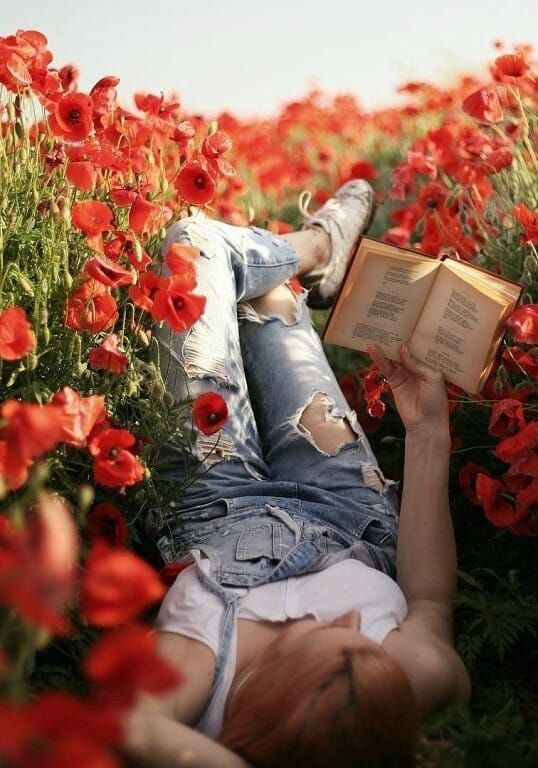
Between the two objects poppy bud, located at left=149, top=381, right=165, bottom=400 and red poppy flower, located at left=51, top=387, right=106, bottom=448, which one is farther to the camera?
poppy bud, located at left=149, top=381, right=165, bottom=400

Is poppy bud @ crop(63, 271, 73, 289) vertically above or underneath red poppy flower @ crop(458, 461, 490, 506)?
above

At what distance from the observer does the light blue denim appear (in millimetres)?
2039

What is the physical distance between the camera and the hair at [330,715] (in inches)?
56.2

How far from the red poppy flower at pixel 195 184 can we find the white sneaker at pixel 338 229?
587 mm

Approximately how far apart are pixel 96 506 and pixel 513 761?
35.8 inches

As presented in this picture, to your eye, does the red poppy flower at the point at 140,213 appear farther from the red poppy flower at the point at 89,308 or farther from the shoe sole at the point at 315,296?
the shoe sole at the point at 315,296

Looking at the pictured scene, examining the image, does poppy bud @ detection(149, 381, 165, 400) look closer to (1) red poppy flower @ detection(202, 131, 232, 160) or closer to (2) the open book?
(2) the open book

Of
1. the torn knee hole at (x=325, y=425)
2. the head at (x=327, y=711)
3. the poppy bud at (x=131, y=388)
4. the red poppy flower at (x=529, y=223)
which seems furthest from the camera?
the torn knee hole at (x=325, y=425)

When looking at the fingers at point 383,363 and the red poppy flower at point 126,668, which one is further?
the fingers at point 383,363

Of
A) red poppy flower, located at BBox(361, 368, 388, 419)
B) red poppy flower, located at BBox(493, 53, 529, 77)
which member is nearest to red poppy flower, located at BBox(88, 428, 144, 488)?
red poppy flower, located at BBox(361, 368, 388, 419)

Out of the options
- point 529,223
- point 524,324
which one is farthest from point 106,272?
point 529,223

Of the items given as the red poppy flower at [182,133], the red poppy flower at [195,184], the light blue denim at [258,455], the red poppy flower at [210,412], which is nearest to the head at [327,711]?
the light blue denim at [258,455]

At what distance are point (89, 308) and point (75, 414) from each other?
0.38 meters

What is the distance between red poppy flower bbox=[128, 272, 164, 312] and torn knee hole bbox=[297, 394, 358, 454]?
511 mm
